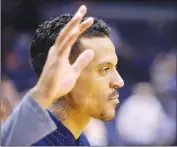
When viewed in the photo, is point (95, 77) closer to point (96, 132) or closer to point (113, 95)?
point (113, 95)

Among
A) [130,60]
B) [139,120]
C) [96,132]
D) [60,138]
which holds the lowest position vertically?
[139,120]

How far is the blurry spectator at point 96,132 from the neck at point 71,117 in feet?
9.22

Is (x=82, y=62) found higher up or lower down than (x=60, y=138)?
higher up

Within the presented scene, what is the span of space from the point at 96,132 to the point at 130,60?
206cm

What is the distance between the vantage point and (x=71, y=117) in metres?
1.72

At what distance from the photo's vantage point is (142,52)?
715 centimetres

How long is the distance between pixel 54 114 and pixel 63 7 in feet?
Result: 17.4

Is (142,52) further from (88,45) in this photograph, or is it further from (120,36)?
(88,45)

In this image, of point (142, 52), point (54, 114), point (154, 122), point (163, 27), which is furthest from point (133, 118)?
point (54, 114)

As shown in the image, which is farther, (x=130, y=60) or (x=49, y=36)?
(x=130, y=60)

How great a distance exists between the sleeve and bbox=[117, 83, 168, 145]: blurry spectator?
4172mm

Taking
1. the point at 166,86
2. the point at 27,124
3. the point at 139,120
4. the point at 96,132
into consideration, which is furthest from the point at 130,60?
the point at 27,124

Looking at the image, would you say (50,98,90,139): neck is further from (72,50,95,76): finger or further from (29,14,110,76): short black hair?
(72,50,95,76): finger

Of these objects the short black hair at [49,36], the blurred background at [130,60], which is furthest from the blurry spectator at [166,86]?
the short black hair at [49,36]
